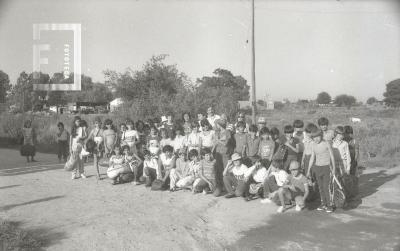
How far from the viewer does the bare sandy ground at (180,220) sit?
551cm

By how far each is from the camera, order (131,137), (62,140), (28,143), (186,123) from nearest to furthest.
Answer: (186,123) < (131,137) < (62,140) < (28,143)

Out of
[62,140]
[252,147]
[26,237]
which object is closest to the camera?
[26,237]

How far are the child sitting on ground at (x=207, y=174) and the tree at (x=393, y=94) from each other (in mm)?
48067

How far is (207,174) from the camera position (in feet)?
27.6

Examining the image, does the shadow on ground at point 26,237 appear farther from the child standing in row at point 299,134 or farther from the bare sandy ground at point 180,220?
A: the child standing in row at point 299,134

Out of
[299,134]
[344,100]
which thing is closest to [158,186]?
[299,134]

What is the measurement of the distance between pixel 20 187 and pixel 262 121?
5544 mm

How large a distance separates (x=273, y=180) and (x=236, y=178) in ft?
2.76

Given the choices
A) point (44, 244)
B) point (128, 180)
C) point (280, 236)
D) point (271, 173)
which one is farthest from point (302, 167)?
point (44, 244)

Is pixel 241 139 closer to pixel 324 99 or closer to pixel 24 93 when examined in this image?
pixel 24 93

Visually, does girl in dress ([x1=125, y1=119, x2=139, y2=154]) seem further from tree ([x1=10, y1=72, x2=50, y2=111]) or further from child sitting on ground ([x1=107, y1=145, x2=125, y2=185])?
tree ([x1=10, y1=72, x2=50, y2=111])

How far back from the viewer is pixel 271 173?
25.5 ft

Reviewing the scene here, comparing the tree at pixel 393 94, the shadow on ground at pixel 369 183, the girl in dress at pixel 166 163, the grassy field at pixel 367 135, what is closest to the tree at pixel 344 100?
the tree at pixel 393 94

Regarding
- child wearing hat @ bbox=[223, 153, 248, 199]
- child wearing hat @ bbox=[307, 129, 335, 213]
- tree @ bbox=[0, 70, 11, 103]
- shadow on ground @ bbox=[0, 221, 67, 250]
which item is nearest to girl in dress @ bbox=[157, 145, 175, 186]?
child wearing hat @ bbox=[223, 153, 248, 199]
